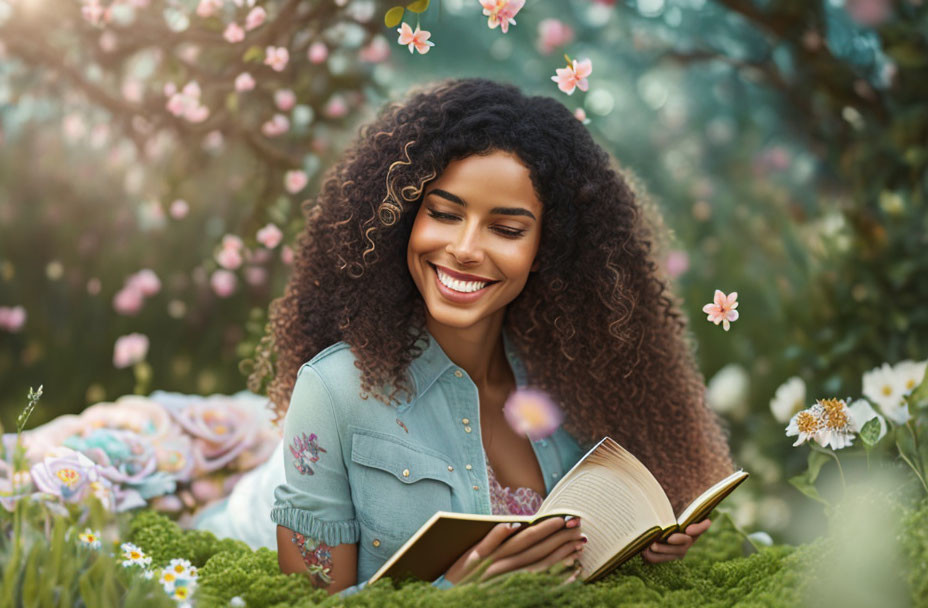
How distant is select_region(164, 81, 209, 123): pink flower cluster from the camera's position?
3379 millimetres

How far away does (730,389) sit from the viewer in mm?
4066

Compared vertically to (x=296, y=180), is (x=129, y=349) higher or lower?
lower

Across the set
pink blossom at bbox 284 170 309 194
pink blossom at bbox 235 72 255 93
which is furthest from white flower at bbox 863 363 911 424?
pink blossom at bbox 235 72 255 93

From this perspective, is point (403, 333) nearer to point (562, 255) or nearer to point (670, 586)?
point (562, 255)

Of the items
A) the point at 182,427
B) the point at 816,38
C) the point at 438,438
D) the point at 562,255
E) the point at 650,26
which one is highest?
the point at 650,26

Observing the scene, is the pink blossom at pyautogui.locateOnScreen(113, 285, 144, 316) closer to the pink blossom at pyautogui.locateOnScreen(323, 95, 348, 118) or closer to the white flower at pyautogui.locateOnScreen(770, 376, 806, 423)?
the pink blossom at pyautogui.locateOnScreen(323, 95, 348, 118)

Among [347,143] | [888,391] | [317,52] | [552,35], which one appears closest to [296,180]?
[317,52]

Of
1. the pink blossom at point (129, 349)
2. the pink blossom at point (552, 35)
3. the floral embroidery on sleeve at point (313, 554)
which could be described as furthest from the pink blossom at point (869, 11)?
the pink blossom at point (129, 349)

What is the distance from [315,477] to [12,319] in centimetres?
284

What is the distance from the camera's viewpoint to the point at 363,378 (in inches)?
81.9

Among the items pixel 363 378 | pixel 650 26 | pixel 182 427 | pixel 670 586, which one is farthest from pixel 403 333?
pixel 650 26

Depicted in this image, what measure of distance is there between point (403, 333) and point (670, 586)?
80 cm

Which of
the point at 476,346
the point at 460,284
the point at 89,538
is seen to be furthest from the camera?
the point at 476,346

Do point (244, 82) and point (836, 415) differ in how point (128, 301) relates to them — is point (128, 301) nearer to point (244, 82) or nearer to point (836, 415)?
point (244, 82)
